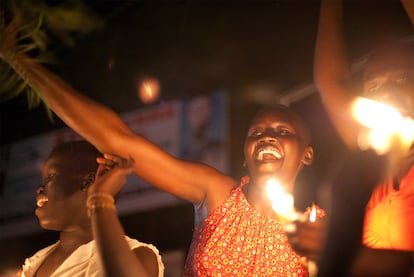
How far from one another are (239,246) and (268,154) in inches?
20.6

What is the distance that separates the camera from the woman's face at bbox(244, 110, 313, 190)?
396cm

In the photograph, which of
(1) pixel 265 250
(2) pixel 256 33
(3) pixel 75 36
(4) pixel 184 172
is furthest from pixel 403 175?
(3) pixel 75 36

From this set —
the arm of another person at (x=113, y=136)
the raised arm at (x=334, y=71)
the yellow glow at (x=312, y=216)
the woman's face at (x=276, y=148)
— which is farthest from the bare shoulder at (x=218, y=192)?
the yellow glow at (x=312, y=216)

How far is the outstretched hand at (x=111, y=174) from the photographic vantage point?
3291 millimetres

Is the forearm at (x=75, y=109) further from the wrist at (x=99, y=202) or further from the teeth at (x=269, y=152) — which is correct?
the teeth at (x=269, y=152)

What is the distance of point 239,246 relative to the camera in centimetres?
375

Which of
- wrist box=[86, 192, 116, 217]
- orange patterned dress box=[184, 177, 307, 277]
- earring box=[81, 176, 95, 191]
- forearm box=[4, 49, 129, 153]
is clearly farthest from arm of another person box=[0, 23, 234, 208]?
earring box=[81, 176, 95, 191]

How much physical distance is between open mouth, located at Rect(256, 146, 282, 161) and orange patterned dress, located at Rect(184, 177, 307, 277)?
23 cm

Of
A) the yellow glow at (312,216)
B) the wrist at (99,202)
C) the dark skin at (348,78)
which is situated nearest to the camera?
the yellow glow at (312,216)

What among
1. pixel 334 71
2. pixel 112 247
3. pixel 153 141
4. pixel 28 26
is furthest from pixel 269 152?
pixel 153 141

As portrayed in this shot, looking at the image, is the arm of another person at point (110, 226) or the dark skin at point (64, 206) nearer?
the arm of another person at point (110, 226)

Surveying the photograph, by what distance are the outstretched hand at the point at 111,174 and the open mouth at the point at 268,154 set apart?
83 cm

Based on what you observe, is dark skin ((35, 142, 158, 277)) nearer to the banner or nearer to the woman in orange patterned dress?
the woman in orange patterned dress

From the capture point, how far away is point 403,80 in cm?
390
